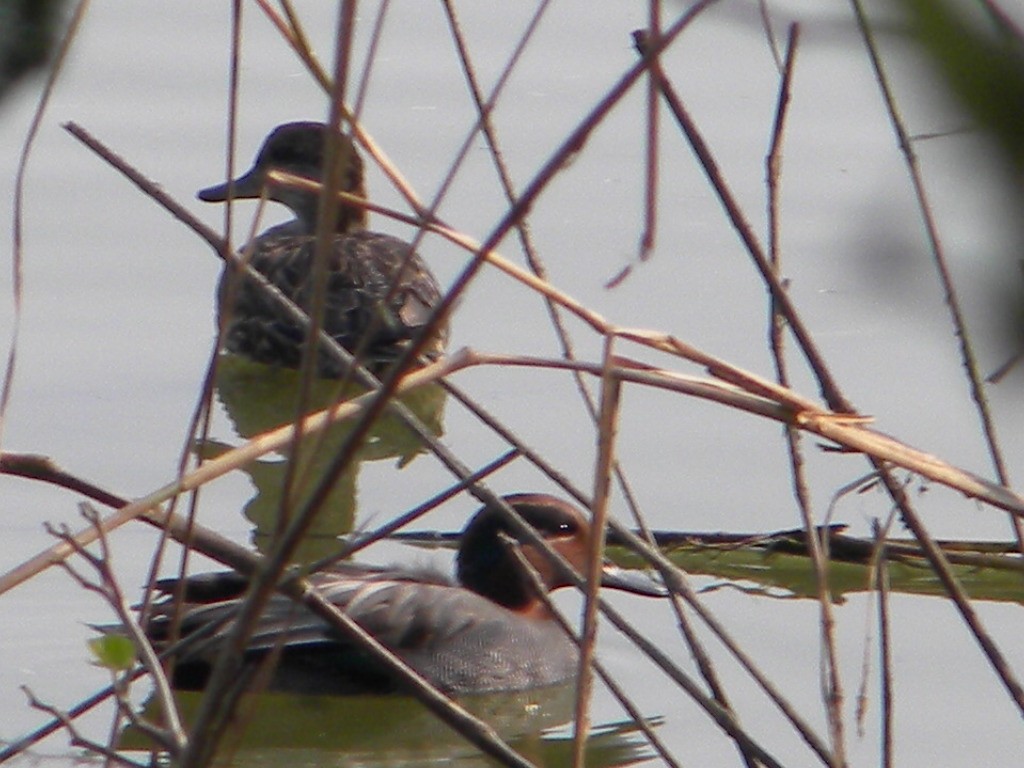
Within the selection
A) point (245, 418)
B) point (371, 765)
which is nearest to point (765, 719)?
point (371, 765)

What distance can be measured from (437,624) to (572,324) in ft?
6.30

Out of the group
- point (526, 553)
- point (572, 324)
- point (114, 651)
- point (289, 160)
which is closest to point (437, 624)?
point (526, 553)

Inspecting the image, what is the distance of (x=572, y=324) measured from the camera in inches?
273

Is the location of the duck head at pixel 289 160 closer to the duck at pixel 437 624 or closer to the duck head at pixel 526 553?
the duck head at pixel 526 553

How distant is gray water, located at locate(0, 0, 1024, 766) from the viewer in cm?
491

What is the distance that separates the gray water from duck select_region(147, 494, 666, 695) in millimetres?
263

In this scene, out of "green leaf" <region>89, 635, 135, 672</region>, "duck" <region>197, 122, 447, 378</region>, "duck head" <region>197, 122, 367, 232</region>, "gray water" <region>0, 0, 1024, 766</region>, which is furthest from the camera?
"duck head" <region>197, 122, 367, 232</region>

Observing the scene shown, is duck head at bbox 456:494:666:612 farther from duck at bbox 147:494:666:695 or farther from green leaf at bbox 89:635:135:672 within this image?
green leaf at bbox 89:635:135:672

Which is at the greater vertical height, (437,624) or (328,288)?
(328,288)

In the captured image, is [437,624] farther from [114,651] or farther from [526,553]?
[114,651]

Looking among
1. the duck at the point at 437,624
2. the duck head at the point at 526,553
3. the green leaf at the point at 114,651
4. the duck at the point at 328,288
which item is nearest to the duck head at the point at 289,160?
the duck at the point at 328,288

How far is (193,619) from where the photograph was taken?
15.4ft

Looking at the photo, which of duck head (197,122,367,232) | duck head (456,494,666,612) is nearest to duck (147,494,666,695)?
duck head (456,494,666,612)

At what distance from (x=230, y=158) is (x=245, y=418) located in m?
5.42
